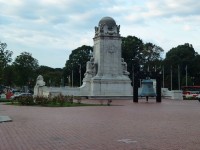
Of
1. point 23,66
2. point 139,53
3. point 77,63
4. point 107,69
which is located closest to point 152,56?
point 139,53

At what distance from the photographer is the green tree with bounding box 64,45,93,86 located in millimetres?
102000

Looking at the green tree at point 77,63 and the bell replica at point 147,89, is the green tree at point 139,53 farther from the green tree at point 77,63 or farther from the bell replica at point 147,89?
the bell replica at point 147,89

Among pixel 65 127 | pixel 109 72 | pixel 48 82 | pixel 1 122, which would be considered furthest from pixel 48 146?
pixel 48 82

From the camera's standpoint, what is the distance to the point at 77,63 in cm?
10281

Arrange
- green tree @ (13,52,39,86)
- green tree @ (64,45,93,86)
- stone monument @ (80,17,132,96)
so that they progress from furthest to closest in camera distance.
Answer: green tree @ (64,45,93,86) < green tree @ (13,52,39,86) < stone monument @ (80,17,132,96)

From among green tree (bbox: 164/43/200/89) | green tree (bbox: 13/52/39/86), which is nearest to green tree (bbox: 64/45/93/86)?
green tree (bbox: 13/52/39/86)

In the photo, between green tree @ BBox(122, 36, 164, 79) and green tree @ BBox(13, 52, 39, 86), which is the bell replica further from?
green tree @ BBox(13, 52, 39, 86)

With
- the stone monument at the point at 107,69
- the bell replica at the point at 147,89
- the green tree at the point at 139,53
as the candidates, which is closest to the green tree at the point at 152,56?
the green tree at the point at 139,53

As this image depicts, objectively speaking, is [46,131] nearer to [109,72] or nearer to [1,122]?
[1,122]

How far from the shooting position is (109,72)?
6400cm

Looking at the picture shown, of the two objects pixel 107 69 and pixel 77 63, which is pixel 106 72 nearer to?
pixel 107 69

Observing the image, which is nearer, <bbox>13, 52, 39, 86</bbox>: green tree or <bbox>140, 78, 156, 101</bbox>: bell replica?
<bbox>140, 78, 156, 101</bbox>: bell replica

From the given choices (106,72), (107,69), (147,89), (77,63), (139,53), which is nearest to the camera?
(147,89)

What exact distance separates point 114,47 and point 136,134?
50721 millimetres
